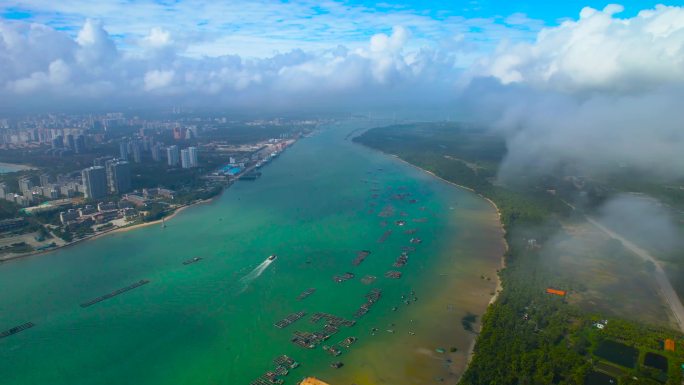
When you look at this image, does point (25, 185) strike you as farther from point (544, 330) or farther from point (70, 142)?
point (544, 330)

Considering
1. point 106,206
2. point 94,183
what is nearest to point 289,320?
point 106,206

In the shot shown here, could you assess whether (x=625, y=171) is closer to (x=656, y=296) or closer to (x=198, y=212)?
(x=656, y=296)

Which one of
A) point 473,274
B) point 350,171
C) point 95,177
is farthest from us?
point 350,171

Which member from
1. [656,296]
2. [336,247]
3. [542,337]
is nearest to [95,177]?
[336,247]

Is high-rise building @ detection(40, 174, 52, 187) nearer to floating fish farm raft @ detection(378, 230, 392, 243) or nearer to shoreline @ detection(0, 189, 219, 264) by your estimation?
shoreline @ detection(0, 189, 219, 264)

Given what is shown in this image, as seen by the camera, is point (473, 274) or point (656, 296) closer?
point (656, 296)
